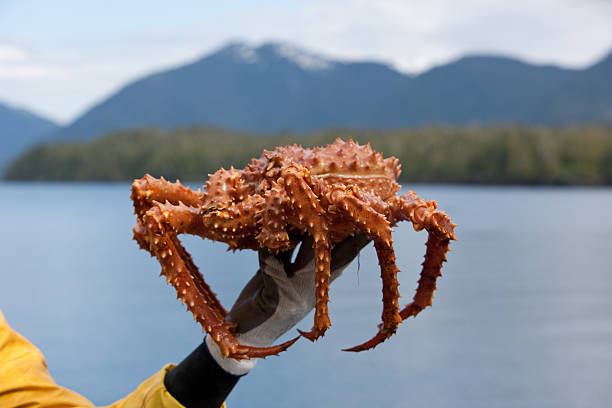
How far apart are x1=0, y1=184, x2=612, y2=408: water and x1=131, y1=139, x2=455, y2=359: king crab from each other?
8.8 inches

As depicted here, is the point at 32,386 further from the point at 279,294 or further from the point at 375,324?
the point at 375,324

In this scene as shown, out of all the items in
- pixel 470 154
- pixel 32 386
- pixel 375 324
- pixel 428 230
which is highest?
pixel 428 230

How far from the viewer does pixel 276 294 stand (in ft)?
5.51

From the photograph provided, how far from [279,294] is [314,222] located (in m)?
0.34

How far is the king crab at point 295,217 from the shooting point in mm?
1418

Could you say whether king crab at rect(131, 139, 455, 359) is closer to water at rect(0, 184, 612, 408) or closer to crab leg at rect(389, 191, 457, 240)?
crab leg at rect(389, 191, 457, 240)

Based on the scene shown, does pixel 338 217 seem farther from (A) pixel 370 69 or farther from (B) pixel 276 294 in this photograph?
(A) pixel 370 69

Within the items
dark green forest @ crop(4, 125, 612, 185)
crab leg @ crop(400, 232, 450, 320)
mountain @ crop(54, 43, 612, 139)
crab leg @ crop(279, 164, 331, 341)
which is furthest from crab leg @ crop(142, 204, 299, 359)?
mountain @ crop(54, 43, 612, 139)

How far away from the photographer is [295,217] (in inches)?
57.5

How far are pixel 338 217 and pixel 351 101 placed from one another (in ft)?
481

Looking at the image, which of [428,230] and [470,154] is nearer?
[428,230]

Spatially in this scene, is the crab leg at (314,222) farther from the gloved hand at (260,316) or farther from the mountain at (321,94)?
the mountain at (321,94)

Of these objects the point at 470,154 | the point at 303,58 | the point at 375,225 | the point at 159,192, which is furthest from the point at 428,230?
the point at 303,58

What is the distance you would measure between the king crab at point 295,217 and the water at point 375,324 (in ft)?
0.73
